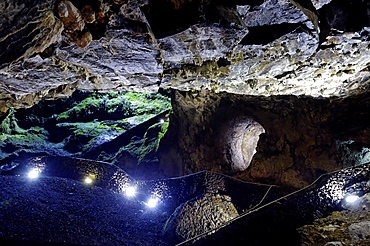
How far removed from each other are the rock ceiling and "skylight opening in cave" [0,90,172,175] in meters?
4.71

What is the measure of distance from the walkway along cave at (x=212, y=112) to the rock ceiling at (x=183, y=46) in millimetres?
22

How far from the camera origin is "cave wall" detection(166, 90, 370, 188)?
480 centimetres

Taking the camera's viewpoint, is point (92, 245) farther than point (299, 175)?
No

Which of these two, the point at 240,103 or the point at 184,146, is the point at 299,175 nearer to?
the point at 240,103

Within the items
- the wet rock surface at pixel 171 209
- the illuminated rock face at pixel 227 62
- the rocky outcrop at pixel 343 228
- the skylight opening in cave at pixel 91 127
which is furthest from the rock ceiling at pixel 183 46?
the skylight opening in cave at pixel 91 127

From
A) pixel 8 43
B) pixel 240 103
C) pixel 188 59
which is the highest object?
pixel 8 43

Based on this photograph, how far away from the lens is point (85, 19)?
2992mm

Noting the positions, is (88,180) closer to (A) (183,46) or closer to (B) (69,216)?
(B) (69,216)

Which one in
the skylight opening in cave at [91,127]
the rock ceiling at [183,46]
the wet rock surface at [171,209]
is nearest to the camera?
the wet rock surface at [171,209]

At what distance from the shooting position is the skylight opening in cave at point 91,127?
9.39 metres

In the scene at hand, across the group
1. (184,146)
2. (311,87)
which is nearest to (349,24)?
(311,87)

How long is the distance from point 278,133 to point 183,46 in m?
4.04

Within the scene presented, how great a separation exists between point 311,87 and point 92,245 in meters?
5.54

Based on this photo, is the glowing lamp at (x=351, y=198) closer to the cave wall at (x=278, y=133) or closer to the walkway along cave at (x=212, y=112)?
the walkway along cave at (x=212, y=112)
